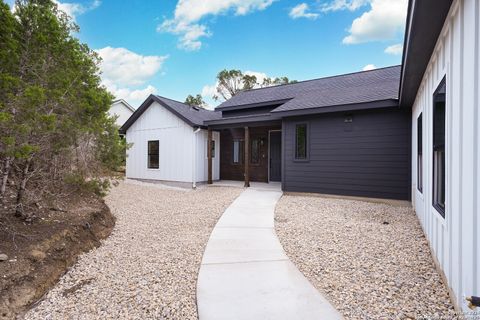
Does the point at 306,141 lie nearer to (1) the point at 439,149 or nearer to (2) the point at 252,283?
(1) the point at 439,149

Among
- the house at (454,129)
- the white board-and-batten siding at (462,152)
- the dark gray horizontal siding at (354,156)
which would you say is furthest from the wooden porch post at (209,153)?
the white board-and-batten siding at (462,152)

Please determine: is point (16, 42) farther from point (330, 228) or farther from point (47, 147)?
point (330, 228)

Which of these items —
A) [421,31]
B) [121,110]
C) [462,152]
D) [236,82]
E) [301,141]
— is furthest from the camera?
[236,82]

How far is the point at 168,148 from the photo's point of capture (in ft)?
35.1

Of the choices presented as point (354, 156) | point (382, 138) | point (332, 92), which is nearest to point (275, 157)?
point (332, 92)

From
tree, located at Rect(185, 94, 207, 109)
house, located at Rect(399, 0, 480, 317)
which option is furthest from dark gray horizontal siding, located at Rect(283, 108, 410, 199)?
tree, located at Rect(185, 94, 207, 109)

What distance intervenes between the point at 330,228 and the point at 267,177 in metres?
6.25

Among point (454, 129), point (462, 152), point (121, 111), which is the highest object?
point (121, 111)

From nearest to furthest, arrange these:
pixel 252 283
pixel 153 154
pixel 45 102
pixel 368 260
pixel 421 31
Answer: pixel 252 283 < pixel 421 31 < pixel 368 260 < pixel 45 102 < pixel 153 154

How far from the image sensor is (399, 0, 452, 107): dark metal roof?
7.46ft

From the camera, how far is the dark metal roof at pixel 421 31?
228 centimetres

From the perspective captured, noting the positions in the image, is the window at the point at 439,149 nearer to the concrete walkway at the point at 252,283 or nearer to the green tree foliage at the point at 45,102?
the concrete walkway at the point at 252,283

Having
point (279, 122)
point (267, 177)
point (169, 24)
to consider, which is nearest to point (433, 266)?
point (279, 122)

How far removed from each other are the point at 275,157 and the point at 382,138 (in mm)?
4634
